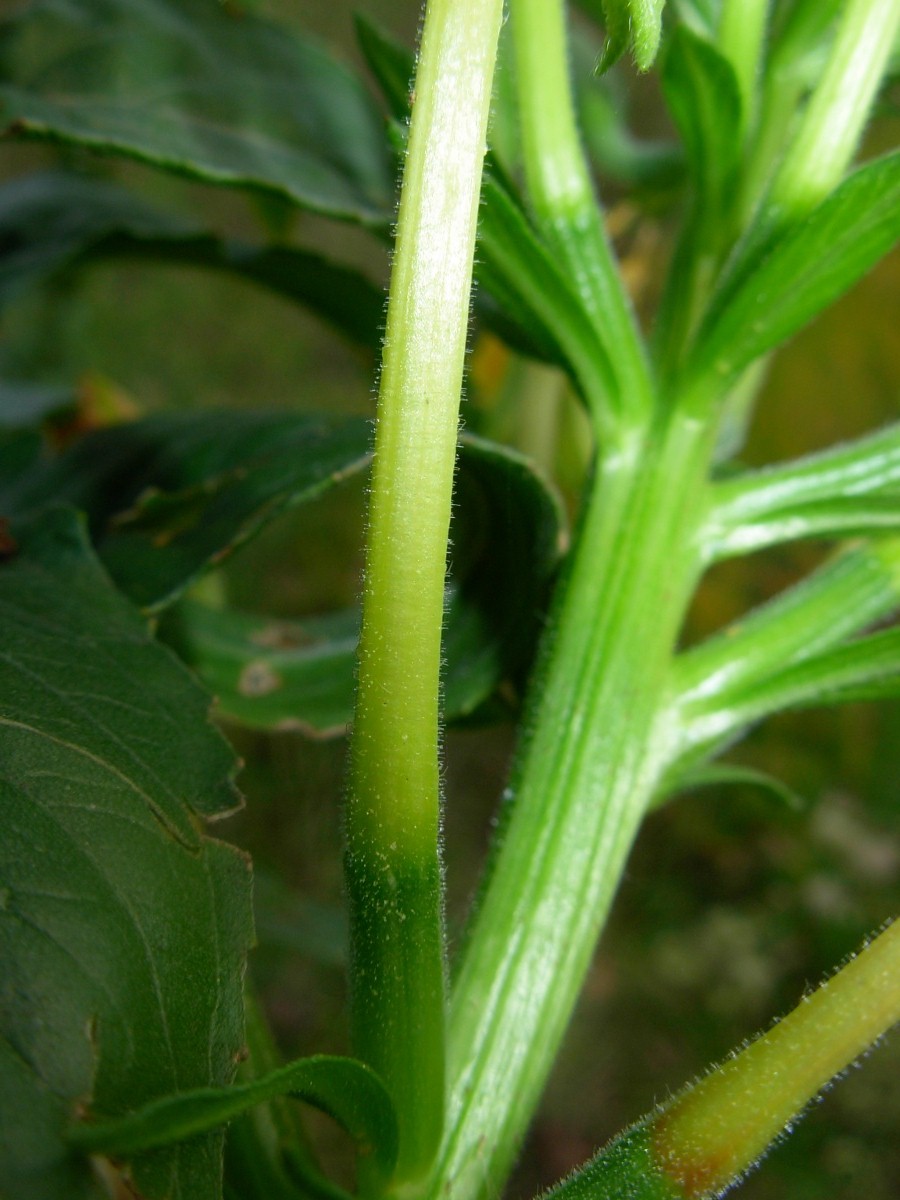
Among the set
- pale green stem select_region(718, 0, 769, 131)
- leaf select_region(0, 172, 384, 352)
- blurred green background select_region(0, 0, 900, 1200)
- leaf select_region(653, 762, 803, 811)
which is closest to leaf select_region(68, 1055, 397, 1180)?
leaf select_region(653, 762, 803, 811)

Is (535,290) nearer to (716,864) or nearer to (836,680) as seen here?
(836,680)

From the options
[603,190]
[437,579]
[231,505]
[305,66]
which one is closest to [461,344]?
[437,579]

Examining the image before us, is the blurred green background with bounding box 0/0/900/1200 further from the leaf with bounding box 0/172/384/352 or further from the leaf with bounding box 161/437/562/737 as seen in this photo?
the leaf with bounding box 161/437/562/737

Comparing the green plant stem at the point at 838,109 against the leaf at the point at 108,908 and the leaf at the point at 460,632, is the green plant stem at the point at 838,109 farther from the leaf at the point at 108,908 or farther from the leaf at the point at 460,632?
the leaf at the point at 108,908

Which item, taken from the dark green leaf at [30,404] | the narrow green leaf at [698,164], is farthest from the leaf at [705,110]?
the dark green leaf at [30,404]

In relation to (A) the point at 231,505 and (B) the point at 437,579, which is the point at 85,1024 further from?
(A) the point at 231,505

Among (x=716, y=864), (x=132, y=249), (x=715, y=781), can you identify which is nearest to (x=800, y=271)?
(x=715, y=781)

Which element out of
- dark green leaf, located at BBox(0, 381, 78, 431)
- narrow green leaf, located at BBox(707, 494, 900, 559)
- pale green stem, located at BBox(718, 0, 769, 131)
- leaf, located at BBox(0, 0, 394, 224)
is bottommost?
dark green leaf, located at BBox(0, 381, 78, 431)
